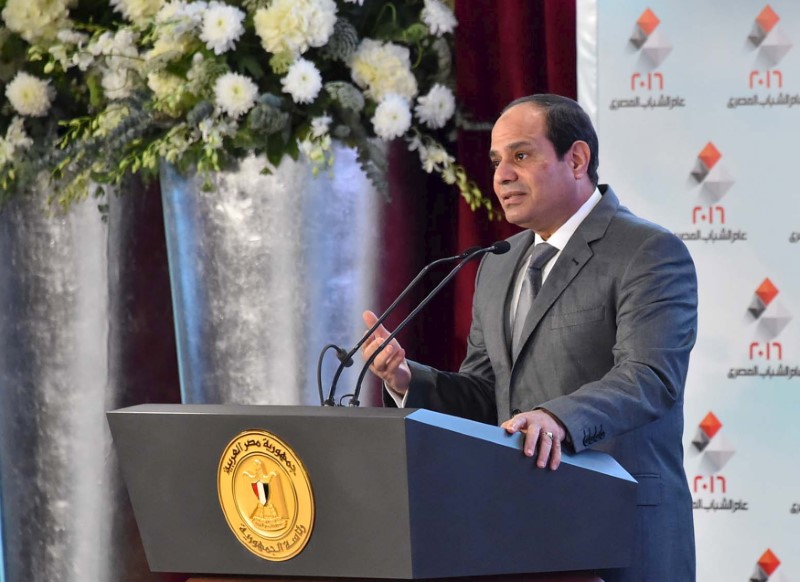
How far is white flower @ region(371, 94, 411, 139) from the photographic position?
2.95 m

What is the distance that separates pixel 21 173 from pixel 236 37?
0.80 meters

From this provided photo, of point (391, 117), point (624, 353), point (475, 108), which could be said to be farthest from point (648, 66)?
point (624, 353)

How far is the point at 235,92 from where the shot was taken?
2877 millimetres

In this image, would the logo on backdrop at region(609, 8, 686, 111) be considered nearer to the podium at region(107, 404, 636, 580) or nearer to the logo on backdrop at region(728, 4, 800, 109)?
the logo on backdrop at region(728, 4, 800, 109)

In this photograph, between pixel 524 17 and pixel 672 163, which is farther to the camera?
pixel 524 17

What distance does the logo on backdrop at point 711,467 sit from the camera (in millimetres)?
2797

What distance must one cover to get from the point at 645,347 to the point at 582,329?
0.16 m

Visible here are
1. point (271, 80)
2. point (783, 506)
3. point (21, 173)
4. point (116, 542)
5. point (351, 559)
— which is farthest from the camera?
point (116, 542)

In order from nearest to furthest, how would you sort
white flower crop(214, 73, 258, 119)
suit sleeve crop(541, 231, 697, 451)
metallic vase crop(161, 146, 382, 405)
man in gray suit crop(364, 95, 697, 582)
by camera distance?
suit sleeve crop(541, 231, 697, 451) < man in gray suit crop(364, 95, 697, 582) < white flower crop(214, 73, 258, 119) < metallic vase crop(161, 146, 382, 405)

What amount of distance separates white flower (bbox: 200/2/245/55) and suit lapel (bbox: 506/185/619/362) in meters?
1.20

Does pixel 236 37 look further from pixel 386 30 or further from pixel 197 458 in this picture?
pixel 197 458

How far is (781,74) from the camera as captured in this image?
2797 mm

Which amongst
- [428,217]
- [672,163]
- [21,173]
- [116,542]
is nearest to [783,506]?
[672,163]

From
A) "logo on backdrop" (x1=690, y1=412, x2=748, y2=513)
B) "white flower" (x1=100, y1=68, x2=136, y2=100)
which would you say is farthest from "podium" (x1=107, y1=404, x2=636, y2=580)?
"white flower" (x1=100, y1=68, x2=136, y2=100)
